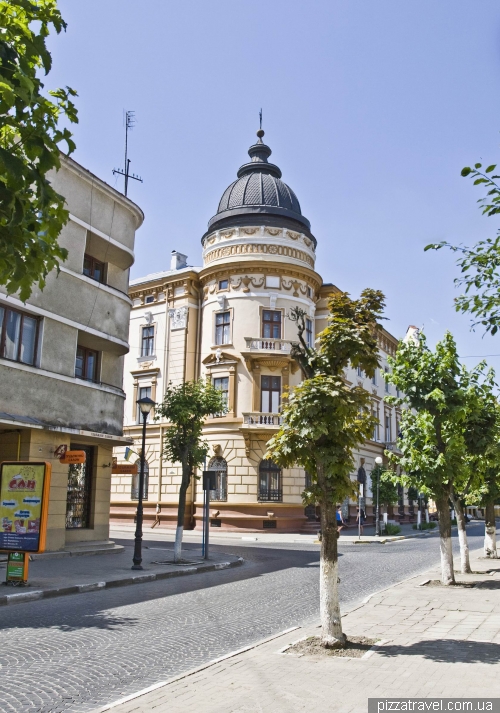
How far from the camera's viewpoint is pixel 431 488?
14711 millimetres

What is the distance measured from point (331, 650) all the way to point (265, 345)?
2714cm

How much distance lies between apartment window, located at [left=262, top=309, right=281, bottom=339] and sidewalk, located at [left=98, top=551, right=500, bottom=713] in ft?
84.7

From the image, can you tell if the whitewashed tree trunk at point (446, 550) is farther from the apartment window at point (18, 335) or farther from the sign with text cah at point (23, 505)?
the apartment window at point (18, 335)

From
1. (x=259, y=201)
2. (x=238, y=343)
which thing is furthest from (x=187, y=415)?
(x=259, y=201)

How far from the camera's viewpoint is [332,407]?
8562mm

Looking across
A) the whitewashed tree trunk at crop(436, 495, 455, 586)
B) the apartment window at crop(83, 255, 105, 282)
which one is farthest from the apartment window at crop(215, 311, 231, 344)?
the whitewashed tree trunk at crop(436, 495, 455, 586)

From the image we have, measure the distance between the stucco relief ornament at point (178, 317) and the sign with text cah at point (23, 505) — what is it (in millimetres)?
24036

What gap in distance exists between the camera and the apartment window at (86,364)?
71.4ft

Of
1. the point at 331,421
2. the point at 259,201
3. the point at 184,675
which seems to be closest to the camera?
the point at 184,675

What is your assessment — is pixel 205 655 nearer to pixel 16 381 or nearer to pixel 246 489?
pixel 16 381

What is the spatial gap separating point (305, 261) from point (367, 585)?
24.2 metres

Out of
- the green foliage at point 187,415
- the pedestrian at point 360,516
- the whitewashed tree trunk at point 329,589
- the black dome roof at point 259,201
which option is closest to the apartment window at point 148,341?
the black dome roof at point 259,201

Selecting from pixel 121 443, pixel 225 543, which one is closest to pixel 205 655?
pixel 121 443

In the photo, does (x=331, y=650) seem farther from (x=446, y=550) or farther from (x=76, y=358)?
(x=76, y=358)
